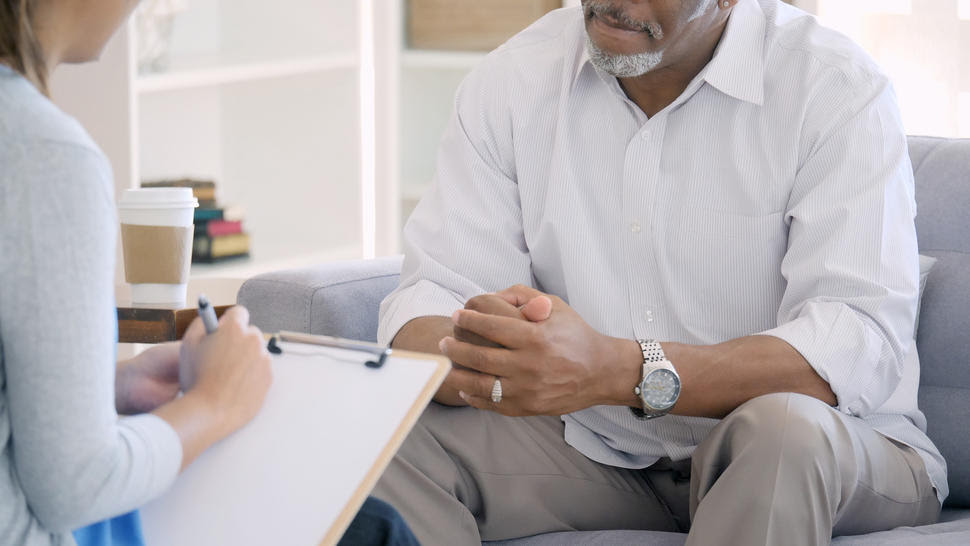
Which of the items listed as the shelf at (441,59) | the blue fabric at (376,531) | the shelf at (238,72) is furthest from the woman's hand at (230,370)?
the shelf at (441,59)

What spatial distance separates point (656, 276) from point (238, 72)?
1.64 metres

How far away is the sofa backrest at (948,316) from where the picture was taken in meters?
1.58

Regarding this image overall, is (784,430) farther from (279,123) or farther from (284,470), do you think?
(279,123)

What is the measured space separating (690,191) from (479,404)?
0.45 metres

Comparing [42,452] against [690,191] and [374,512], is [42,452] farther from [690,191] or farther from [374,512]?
[690,191]

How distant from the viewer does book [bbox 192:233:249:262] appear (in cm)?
282

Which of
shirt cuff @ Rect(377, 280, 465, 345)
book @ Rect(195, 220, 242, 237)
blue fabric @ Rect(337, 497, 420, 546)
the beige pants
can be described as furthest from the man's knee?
book @ Rect(195, 220, 242, 237)

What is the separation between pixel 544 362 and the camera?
134 cm

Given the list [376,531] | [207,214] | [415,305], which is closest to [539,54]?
[415,305]

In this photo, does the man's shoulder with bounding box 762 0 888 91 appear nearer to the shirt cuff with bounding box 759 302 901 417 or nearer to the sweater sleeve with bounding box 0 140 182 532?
the shirt cuff with bounding box 759 302 901 417

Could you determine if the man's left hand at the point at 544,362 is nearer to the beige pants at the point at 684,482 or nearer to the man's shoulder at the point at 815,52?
the beige pants at the point at 684,482

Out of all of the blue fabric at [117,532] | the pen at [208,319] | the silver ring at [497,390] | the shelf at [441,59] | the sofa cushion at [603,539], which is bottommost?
the sofa cushion at [603,539]

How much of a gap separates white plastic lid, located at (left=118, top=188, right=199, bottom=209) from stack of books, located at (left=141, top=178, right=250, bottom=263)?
1255mm

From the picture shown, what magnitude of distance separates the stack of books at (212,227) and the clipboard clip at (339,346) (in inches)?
73.6
